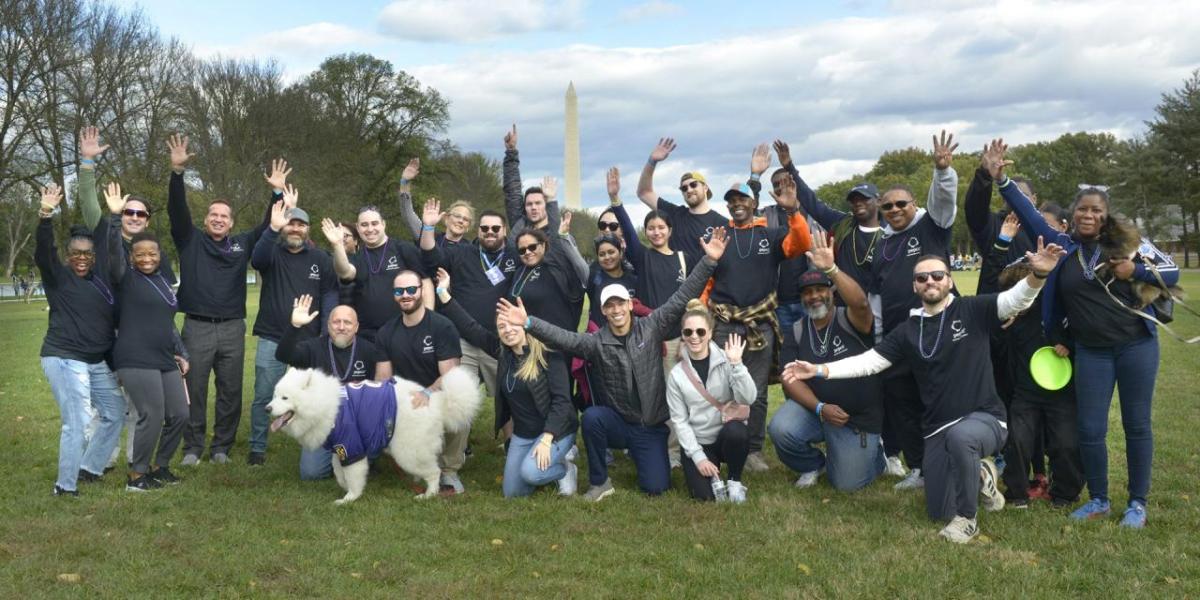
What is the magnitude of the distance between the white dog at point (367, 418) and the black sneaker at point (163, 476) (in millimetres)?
1260

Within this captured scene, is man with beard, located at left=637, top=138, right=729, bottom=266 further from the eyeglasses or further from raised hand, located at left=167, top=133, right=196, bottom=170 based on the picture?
raised hand, located at left=167, top=133, right=196, bottom=170

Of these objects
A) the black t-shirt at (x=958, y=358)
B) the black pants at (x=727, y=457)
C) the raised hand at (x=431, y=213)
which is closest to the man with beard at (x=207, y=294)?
the raised hand at (x=431, y=213)

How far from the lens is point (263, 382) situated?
7668mm

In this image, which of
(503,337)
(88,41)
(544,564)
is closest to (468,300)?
(503,337)

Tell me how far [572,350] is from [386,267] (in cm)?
211

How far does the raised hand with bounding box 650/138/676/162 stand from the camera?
27.9 ft

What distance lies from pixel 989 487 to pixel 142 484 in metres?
6.23

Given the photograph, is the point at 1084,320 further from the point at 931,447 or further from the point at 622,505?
the point at 622,505

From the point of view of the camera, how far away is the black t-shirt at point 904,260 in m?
6.26

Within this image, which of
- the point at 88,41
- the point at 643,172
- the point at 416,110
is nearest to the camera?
the point at 643,172

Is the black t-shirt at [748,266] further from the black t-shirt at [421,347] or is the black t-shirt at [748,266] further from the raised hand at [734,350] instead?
the black t-shirt at [421,347]

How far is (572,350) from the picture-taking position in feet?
21.8

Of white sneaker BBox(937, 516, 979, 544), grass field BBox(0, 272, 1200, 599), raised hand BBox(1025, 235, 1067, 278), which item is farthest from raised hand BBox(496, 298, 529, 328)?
raised hand BBox(1025, 235, 1067, 278)

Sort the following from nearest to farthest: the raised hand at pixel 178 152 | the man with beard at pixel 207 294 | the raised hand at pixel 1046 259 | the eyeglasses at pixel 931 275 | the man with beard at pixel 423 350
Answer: the raised hand at pixel 1046 259 → the eyeglasses at pixel 931 275 → the man with beard at pixel 423 350 → the raised hand at pixel 178 152 → the man with beard at pixel 207 294
